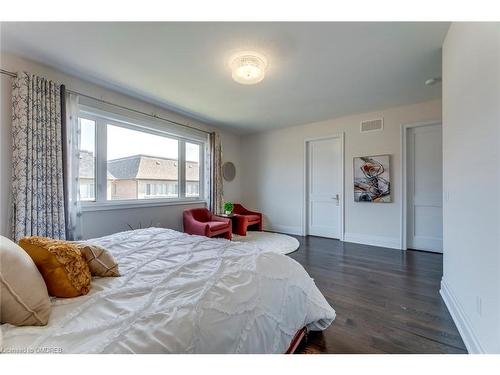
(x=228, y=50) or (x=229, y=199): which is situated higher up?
(x=228, y=50)

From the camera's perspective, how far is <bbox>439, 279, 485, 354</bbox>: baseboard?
1.39 metres

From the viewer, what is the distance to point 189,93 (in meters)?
3.29

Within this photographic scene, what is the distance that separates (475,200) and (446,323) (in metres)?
1.03

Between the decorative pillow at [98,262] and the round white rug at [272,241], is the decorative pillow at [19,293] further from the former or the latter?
the round white rug at [272,241]

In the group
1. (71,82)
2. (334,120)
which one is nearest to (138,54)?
(71,82)

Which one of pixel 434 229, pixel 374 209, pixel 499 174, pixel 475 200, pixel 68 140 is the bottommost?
pixel 434 229

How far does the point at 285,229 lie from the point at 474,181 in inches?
158

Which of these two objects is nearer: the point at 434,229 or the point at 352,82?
the point at 352,82

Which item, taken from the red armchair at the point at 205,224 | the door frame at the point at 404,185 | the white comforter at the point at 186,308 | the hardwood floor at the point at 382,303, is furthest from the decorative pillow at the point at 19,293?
the door frame at the point at 404,185

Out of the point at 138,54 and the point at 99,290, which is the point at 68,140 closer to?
the point at 138,54

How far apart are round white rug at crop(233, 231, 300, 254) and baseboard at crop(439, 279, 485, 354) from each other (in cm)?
202

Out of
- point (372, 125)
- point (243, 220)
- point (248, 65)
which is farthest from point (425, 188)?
point (248, 65)

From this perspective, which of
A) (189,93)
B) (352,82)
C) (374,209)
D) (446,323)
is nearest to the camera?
(446,323)

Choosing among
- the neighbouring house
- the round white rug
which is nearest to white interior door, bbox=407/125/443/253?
the round white rug
